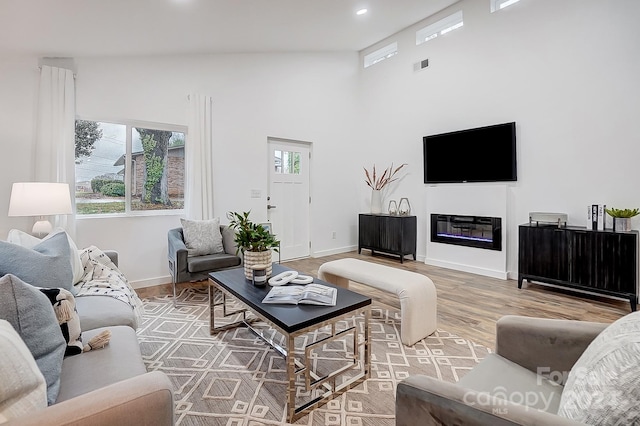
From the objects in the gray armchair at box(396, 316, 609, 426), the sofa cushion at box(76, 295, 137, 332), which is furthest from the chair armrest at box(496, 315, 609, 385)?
the sofa cushion at box(76, 295, 137, 332)

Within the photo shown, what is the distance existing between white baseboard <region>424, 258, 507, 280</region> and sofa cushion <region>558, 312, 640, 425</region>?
3.77 metres

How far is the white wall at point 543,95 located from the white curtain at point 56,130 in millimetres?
4772

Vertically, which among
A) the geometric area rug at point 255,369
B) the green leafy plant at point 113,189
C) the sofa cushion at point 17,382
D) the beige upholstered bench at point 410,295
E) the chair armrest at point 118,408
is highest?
the green leafy plant at point 113,189

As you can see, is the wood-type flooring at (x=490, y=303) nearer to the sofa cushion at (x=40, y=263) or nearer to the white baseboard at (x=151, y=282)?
the white baseboard at (x=151, y=282)

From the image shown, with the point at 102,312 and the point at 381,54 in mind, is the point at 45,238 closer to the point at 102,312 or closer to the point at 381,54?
the point at 102,312

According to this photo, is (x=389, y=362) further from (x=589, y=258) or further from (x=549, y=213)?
(x=549, y=213)

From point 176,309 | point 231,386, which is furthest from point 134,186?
point 231,386

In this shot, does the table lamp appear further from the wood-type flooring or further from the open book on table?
the open book on table

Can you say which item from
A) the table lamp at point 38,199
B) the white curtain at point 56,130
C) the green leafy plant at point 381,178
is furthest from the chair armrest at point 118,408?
the green leafy plant at point 381,178

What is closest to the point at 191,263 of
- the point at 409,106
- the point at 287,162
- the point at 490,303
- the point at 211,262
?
the point at 211,262

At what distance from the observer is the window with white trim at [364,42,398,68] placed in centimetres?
572

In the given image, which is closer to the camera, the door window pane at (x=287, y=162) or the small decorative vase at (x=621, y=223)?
the small decorative vase at (x=621, y=223)

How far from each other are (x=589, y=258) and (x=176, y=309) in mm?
4378

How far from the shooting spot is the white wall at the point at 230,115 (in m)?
3.58
